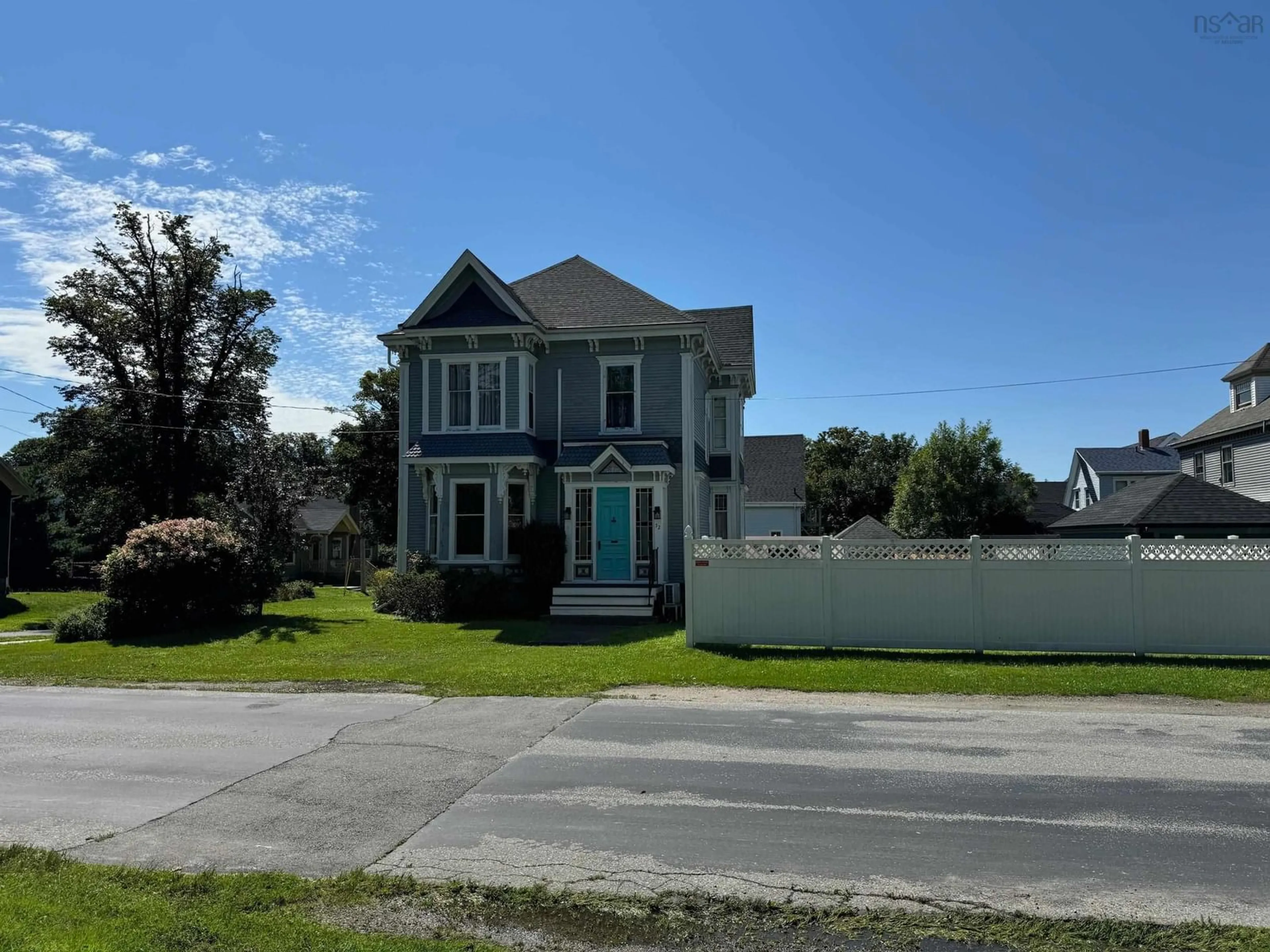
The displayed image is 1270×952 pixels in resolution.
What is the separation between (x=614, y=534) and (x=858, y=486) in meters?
51.0

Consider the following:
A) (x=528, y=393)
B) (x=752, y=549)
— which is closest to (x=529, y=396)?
(x=528, y=393)

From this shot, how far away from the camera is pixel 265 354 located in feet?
137

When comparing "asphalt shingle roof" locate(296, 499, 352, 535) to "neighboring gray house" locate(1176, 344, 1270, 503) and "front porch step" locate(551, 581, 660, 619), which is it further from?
"neighboring gray house" locate(1176, 344, 1270, 503)

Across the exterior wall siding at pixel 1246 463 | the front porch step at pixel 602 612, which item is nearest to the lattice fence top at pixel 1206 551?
the front porch step at pixel 602 612

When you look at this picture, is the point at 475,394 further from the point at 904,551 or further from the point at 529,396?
the point at 904,551

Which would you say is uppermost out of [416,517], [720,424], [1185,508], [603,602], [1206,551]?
[720,424]

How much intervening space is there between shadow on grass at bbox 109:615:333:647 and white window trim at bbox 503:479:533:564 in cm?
416

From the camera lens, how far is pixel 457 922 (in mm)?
4836

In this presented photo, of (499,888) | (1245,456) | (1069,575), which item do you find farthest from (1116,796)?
(1245,456)

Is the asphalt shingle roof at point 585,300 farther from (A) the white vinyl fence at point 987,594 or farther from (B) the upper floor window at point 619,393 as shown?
(A) the white vinyl fence at point 987,594

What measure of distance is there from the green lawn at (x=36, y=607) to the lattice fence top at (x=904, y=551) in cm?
1964

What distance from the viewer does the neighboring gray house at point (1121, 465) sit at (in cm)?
5338

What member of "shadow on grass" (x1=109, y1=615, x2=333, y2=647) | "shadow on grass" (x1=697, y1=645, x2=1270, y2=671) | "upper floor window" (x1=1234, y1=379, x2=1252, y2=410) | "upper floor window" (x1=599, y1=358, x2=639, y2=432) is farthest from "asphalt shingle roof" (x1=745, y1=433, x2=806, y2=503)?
"shadow on grass" (x1=697, y1=645, x2=1270, y2=671)

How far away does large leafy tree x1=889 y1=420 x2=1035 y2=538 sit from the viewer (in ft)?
165
